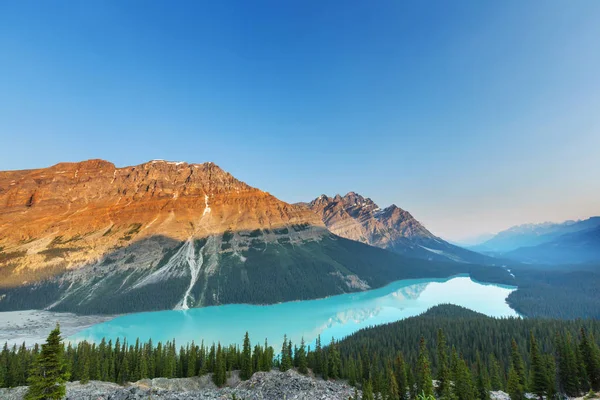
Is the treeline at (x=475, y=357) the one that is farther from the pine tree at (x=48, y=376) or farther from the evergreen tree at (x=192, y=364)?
the pine tree at (x=48, y=376)

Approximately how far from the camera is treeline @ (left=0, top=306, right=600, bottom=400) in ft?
158

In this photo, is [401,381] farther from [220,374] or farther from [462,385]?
[220,374]

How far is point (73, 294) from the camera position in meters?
188

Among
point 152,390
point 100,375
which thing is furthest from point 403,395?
point 100,375

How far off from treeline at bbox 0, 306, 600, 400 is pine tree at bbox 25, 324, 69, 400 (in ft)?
3.00

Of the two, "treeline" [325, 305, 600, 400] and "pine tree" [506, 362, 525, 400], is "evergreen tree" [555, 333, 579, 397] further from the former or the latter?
"pine tree" [506, 362, 525, 400]

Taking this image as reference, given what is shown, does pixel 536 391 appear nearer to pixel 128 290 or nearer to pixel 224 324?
pixel 224 324

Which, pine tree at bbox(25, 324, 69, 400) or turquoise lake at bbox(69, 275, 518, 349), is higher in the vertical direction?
pine tree at bbox(25, 324, 69, 400)

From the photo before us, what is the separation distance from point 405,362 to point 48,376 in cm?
6081

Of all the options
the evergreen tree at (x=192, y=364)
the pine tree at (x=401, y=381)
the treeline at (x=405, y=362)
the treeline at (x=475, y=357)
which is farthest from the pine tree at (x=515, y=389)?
the evergreen tree at (x=192, y=364)

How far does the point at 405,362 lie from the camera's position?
6669 cm

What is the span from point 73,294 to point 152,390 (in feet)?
627

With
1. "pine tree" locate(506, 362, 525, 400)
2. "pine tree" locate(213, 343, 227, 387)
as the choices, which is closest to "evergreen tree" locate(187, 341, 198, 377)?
"pine tree" locate(213, 343, 227, 387)

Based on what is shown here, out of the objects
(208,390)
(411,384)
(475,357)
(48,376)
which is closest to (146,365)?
(208,390)
